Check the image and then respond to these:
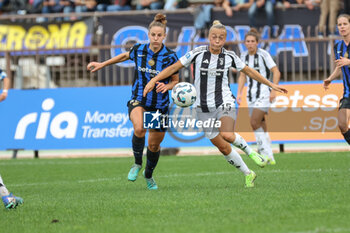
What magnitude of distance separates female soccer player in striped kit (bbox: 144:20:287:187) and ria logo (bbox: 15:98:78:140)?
8.13m

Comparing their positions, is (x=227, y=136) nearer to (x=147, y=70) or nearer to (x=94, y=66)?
(x=147, y=70)

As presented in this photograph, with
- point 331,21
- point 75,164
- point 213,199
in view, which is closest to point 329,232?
point 213,199

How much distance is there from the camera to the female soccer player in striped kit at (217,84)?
9023 millimetres

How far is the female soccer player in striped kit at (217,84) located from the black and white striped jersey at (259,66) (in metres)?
4.03

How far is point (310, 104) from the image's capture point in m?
16.2

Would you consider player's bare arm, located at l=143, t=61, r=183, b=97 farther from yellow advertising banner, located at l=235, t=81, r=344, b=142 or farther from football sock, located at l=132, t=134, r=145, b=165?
yellow advertising banner, located at l=235, t=81, r=344, b=142

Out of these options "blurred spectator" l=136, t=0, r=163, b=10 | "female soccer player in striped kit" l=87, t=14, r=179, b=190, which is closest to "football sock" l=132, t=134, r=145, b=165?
"female soccer player in striped kit" l=87, t=14, r=179, b=190

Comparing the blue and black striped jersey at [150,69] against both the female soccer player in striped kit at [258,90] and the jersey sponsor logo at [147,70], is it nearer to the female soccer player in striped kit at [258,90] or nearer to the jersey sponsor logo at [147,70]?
the jersey sponsor logo at [147,70]

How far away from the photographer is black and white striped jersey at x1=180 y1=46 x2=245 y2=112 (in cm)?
923

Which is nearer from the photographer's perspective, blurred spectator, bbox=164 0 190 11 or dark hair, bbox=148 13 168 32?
dark hair, bbox=148 13 168 32

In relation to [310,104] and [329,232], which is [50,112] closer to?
[310,104]

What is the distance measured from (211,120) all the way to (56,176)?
4.04 m

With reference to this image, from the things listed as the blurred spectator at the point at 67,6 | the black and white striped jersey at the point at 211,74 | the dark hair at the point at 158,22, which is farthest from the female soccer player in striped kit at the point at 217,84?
the blurred spectator at the point at 67,6

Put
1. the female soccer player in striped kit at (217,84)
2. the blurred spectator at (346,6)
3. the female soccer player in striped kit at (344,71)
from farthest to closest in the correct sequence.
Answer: the blurred spectator at (346,6), the female soccer player in striped kit at (344,71), the female soccer player in striped kit at (217,84)
